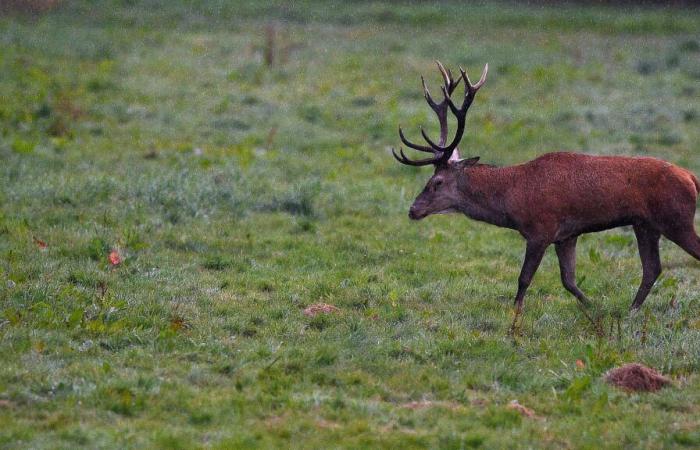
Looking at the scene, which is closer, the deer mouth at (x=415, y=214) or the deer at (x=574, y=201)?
the deer at (x=574, y=201)

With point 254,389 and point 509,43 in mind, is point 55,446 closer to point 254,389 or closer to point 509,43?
point 254,389

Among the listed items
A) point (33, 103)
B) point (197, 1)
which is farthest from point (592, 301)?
point (197, 1)

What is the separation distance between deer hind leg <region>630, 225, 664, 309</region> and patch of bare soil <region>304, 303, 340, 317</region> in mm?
2648

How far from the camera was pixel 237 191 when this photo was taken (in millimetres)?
13031

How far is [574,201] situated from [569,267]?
2.27 feet

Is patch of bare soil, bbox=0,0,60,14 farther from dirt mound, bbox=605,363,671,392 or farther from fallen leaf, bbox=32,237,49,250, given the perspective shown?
dirt mound, bbox=605,363,671,392

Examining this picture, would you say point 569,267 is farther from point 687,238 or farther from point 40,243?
point 40,243

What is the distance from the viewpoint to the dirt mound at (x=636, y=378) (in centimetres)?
734

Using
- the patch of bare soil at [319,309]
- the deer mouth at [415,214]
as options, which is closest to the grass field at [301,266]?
the patch of bare soil at [319,309]

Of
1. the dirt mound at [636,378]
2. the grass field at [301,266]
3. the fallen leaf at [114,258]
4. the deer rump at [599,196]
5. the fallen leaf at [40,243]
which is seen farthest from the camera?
the fallen leaf at [40,243]

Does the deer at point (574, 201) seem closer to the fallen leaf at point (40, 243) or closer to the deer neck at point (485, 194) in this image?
the deer neck at point (485, 194)

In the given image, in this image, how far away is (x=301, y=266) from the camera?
1059 centimetres

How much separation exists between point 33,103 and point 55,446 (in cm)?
1217

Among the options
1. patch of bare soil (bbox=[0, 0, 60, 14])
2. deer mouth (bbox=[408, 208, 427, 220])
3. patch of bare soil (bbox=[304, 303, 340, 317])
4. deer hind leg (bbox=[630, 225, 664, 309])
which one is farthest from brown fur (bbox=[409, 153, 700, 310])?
patch of bare soil (bbox=[0, 0, 60, 14])
